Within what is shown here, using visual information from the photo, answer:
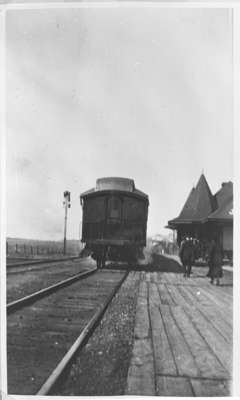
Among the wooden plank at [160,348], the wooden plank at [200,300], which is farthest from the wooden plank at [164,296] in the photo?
the wooden plank at [160,348]

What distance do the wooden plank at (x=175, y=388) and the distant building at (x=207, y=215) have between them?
1.55 metres

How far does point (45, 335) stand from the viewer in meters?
4.14

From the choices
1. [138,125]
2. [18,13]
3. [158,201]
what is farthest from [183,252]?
[18,13]

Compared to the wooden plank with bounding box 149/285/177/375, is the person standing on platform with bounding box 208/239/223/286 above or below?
above

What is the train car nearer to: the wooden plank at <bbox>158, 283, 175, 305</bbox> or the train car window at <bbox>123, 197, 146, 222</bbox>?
the train car window at <bbox>123, 197, 146, 222</bbox>

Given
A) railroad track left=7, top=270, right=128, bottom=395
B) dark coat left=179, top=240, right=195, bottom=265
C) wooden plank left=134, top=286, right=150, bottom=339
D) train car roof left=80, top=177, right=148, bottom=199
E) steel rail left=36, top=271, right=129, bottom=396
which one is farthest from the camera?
train car roof left=80, top=177, right=148, bottom=199

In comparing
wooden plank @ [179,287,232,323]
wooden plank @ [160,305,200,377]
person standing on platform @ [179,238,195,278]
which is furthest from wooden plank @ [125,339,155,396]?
person standing on platform @ [179,238,195,278]

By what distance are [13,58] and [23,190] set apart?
1.43 m

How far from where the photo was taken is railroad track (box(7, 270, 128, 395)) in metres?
3.08

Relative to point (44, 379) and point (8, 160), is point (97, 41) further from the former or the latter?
point (44, 379)

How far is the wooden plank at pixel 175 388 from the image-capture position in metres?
2.91

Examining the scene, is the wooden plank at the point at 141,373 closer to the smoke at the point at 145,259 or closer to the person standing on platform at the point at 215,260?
the person standing on platform at the point at 215,260

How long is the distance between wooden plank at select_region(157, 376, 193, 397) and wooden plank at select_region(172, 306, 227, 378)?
0.22 m

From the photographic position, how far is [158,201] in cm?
523
